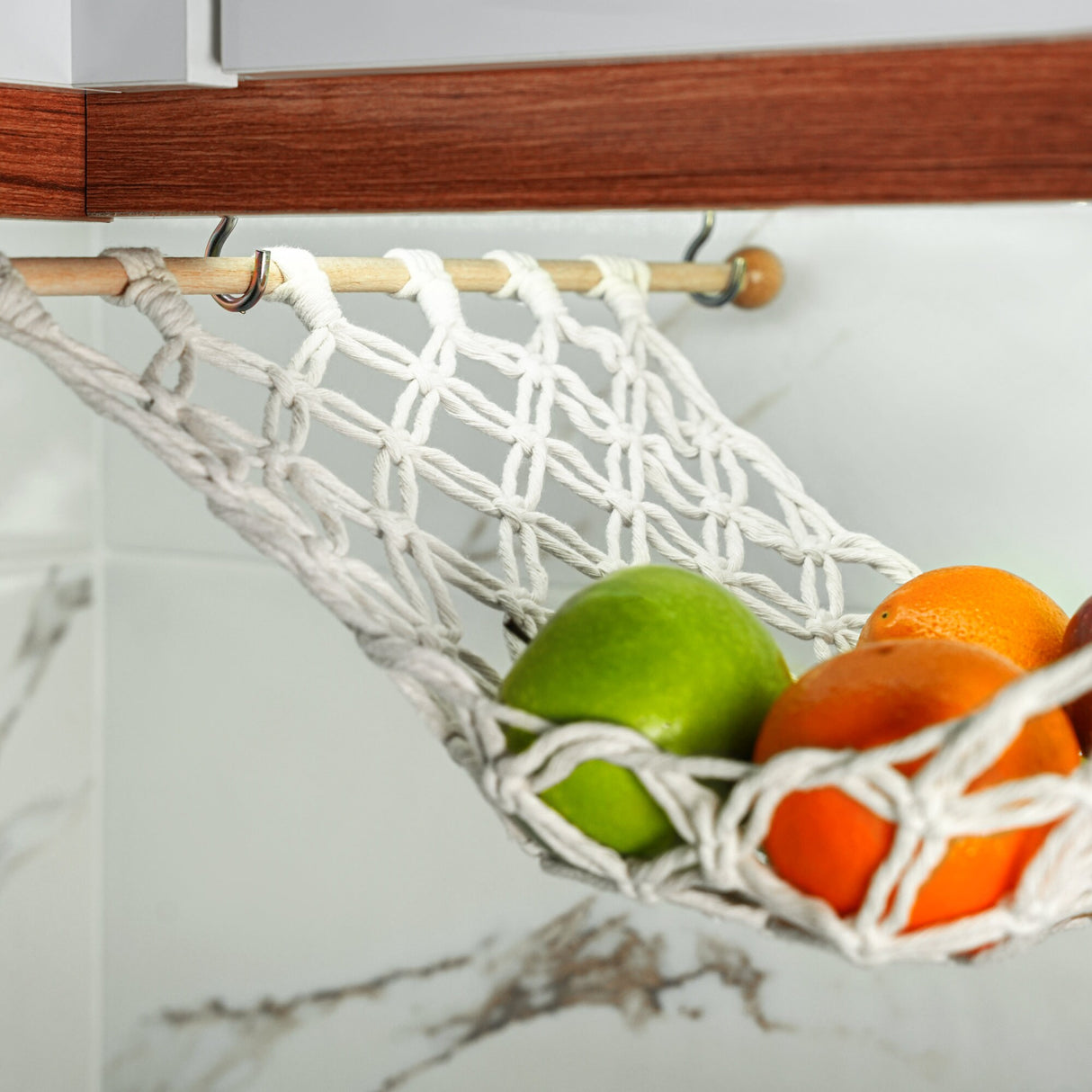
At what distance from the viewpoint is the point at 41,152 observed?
0.46 metres

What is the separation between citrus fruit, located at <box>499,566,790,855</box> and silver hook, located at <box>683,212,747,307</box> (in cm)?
44

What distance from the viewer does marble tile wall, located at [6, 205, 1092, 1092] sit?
0.84 meters

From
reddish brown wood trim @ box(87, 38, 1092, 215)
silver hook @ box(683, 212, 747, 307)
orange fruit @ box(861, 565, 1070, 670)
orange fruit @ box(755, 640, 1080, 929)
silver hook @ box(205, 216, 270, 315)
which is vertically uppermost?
silver hook @ box(683, 212, 747, 307)

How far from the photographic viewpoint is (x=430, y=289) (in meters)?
0.60

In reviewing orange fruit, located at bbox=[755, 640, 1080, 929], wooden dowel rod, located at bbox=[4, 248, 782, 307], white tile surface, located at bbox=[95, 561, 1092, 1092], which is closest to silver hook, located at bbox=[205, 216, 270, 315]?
wooden dowel rod, located at bbox=[4, 248, 782, 307]

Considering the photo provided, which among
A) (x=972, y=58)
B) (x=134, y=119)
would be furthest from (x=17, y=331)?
(x=972, y=58)

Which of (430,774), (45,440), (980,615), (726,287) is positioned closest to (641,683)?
(980,615)

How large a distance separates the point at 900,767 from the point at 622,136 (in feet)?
0.66

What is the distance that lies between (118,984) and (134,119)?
99 cm

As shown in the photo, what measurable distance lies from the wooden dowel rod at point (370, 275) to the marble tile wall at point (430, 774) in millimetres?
52

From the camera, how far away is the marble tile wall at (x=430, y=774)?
2.76 ft

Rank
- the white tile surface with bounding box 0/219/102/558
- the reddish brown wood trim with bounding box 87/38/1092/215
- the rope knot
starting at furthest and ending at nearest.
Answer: the white tile surface with bounding box 0/219/102/558 → the rope knot → the reddish brown wood trim with bounding box 87/38/1092/215

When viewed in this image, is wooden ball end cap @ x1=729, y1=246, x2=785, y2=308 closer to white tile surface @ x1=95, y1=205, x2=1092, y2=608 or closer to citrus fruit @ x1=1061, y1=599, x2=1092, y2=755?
white tile surface @ x1=95, y1=205, x2=1092, y2=608

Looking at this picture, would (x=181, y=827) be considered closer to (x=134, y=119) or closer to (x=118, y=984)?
(x=118, y=984)
